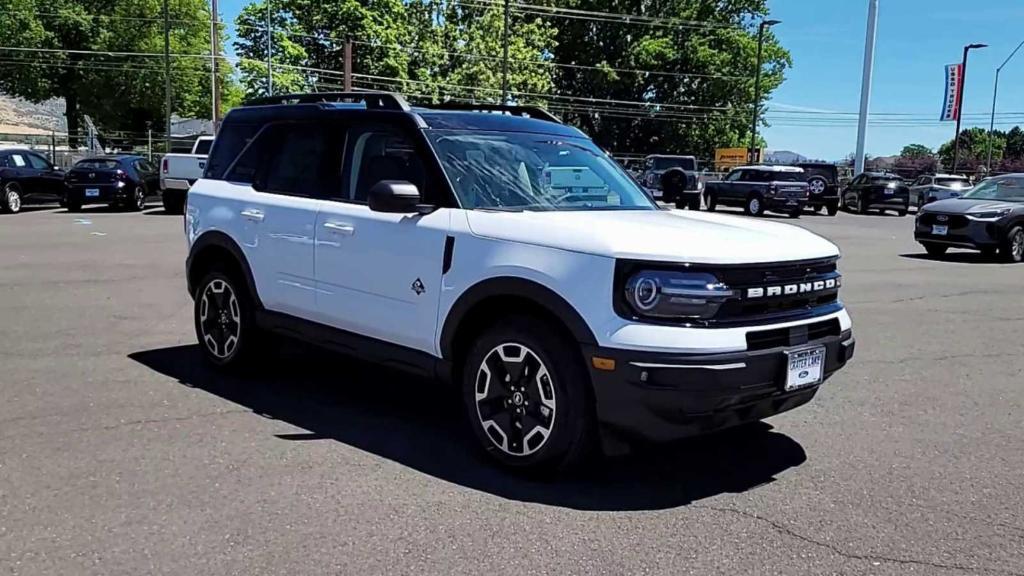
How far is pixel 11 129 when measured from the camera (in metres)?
91.9

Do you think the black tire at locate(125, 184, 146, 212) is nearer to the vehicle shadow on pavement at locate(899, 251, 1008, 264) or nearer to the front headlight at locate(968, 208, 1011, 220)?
the vehicle shadow on pavement at locate(899, 251, 1008, 264)

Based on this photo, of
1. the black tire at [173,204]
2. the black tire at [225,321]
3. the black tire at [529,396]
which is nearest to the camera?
the black tire at [529,396]

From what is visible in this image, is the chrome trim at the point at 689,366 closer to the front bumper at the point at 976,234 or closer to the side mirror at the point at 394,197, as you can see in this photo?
the side mirror at the point at 394,197

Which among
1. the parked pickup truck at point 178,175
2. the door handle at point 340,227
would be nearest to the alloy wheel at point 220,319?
the door handle at point 340,227

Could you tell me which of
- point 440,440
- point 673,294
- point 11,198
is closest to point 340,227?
point 440,440

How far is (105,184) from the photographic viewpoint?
23.3 meters

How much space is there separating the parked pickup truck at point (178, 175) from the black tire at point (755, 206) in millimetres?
17147

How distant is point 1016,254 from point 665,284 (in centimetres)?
1480

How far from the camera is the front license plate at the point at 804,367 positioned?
13.8 ft

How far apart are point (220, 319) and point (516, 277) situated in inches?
119

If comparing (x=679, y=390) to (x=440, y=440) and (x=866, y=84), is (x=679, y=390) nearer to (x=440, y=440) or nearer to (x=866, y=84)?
(x=440, y=440)

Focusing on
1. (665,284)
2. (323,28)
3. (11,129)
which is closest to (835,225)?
(665,284)

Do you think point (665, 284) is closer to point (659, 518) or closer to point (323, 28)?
point (659, 518)

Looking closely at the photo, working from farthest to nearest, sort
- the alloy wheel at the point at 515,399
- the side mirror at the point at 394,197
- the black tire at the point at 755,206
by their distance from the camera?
the black tire at the point at 755,206, the side mirror at the point at 394,197, the alloy wheel at the point at 515,399
